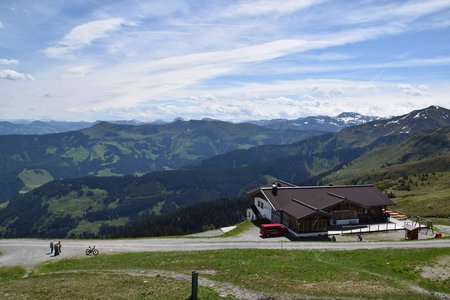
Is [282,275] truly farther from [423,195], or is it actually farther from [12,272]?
[423,195]

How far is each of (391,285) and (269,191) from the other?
207ft

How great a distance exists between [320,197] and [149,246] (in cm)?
4396

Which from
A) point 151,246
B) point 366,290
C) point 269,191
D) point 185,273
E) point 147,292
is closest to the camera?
point 147,292

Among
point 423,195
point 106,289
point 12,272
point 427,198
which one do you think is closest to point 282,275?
point 106,289

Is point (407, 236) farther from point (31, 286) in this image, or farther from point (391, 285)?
point (31, 286)

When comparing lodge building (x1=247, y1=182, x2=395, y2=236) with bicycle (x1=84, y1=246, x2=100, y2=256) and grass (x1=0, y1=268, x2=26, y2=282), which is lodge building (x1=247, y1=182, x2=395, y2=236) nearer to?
bicycle (x1=84, y1=246, x2=100, y2=256)

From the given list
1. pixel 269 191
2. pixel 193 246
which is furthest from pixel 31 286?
pixel 269 191

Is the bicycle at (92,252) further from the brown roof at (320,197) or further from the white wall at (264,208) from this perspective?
the white wall at (264,208)

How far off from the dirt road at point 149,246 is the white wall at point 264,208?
17.4 metres

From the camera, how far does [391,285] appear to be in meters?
32.1

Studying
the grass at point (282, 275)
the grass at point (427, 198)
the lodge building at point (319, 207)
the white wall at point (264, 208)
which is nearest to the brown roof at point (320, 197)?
the lodge building at point (319, 207)

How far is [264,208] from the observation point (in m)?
95.9

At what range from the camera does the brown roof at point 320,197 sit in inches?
3344

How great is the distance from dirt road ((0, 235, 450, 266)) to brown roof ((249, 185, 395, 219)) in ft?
42.6
